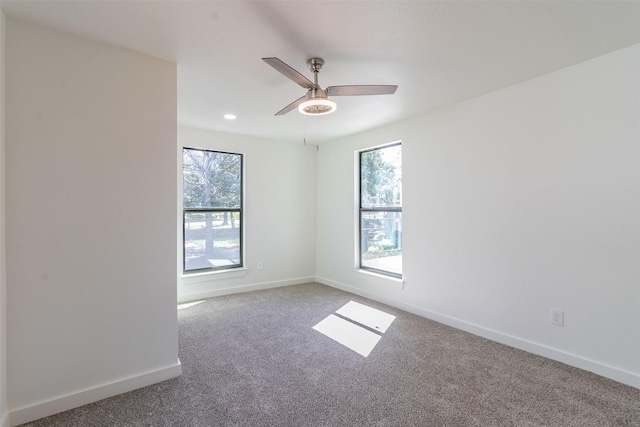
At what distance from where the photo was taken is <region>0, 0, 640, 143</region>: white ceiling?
1.76 m

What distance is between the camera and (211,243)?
4.56m

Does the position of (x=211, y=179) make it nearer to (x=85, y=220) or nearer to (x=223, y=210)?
(x=223, y=210)

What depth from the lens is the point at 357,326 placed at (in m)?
3.32

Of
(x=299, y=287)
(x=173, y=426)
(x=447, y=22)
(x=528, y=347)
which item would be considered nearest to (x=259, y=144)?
(x=299, y=287)

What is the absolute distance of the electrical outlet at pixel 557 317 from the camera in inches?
99.3

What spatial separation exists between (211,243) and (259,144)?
1.71 meters

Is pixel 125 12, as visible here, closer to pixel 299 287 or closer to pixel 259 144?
pixel 259 144

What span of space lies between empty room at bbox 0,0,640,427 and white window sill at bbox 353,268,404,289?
0.51 metres

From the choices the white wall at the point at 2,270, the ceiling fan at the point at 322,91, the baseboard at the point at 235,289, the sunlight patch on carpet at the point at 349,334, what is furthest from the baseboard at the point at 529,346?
the white wall at the point at 2,270

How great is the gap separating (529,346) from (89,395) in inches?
136

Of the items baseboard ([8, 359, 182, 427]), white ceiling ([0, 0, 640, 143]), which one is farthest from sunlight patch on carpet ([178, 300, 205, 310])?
white ceiling ([0, 0, 640, 143])

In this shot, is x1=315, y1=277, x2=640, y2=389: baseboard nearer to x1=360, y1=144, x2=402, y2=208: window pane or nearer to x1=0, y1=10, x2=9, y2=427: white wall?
x1=360, y1=144, x2=402, y2=208: window pane

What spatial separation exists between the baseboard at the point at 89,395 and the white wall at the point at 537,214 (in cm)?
274

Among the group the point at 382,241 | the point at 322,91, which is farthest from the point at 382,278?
the point at 322,91
